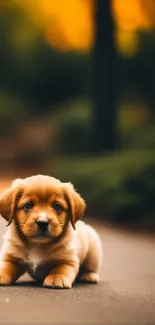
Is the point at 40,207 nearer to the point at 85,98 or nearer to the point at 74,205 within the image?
the point at 74,205

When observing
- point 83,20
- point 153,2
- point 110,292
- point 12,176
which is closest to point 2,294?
point 110,292

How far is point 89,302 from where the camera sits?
6.87m

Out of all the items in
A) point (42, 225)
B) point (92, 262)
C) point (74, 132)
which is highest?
point (42, 225)

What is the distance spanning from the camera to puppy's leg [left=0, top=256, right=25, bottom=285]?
24.2 feet

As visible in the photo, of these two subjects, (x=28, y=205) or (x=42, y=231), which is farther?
(x=28, y=205)

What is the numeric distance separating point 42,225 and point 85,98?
20.3 meters

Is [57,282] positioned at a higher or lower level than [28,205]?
lower

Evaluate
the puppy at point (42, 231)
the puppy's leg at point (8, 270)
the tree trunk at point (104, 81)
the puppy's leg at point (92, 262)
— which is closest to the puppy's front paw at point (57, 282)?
the puppy at point (42, 231)

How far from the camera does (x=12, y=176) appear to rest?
22078mm

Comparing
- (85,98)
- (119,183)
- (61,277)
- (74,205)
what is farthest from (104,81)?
(61,277)

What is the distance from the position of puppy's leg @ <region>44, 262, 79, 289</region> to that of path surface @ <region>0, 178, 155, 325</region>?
7 cm

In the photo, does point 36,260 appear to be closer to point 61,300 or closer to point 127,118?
point 61,300

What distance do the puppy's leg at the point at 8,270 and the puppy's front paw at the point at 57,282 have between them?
31 cm

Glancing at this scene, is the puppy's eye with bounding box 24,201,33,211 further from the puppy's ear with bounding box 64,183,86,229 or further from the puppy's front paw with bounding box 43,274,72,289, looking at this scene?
the puppy's front paw with bounding box 43,274,72,289
